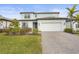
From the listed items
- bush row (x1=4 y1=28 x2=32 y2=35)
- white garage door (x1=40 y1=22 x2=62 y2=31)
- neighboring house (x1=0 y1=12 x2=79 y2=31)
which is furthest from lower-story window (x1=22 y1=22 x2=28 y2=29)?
white garage door (x1=40 y1=22 x2=62 y2=31)

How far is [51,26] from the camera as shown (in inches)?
529

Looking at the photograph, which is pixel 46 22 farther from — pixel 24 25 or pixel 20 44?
pixel 20 44

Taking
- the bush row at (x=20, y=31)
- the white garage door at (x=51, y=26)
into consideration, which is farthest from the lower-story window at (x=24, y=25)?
the white garage door at (x=51, y=26)

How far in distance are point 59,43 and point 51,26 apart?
2.15m

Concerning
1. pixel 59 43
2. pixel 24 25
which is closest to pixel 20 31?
pixel 24 25

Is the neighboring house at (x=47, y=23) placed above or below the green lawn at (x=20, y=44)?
above

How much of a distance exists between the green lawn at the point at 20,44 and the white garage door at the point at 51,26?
0.93m

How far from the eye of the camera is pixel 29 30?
517 inches

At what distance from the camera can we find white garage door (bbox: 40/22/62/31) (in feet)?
43.4

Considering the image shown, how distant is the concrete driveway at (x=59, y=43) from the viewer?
9.90 metres

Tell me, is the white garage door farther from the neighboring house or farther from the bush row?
the bush row

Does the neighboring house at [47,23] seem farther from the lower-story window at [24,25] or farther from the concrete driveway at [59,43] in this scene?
the concrete driveway at [59,43]

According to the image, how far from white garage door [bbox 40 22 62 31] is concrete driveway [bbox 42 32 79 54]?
40 centimetres
